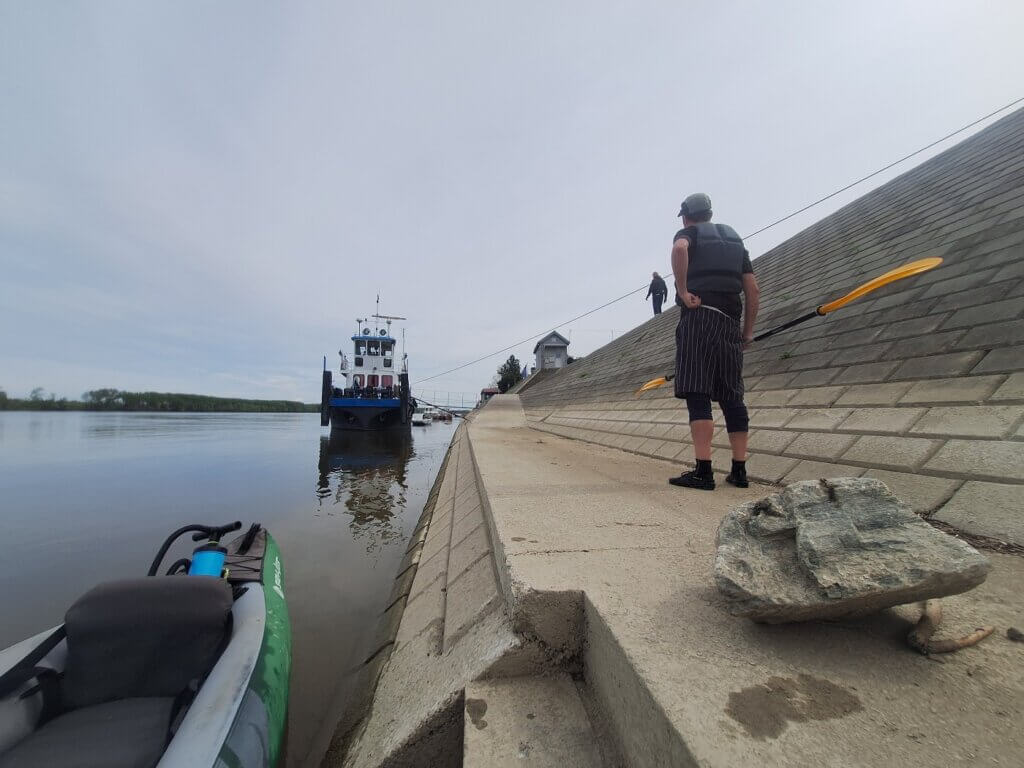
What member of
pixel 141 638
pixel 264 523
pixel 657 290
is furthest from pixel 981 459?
pixel 657 290

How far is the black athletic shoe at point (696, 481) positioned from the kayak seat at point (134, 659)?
2.63m

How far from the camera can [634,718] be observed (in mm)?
909

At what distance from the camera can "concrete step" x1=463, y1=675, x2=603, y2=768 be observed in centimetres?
98

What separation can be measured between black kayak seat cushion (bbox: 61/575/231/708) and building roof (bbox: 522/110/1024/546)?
3291 millimetres

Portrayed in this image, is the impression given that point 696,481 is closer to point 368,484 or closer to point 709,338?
point 709,338

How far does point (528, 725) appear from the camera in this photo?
1.06m

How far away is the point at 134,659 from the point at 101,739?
0.89ft

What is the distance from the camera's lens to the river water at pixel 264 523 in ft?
9.97

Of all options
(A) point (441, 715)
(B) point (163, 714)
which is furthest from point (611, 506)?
(B) point (163, 714)

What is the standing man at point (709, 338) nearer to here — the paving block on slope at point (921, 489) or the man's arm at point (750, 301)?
the man's arm at point (750, 301)

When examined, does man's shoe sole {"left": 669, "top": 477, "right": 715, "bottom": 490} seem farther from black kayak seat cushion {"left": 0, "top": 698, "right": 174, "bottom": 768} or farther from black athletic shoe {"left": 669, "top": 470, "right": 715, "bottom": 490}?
black kayak seat cushion {"left": 0, "top": 698, "right": 174, "bottom": 768}

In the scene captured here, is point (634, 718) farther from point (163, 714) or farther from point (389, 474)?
point (389, 474)

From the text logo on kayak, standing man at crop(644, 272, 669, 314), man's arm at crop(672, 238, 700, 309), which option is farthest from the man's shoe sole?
standing man at crop(644, 272, 669, 314)

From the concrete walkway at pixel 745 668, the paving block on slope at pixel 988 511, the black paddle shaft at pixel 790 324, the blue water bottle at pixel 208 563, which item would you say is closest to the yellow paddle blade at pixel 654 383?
the black paddle shaft at pixel 790 324
